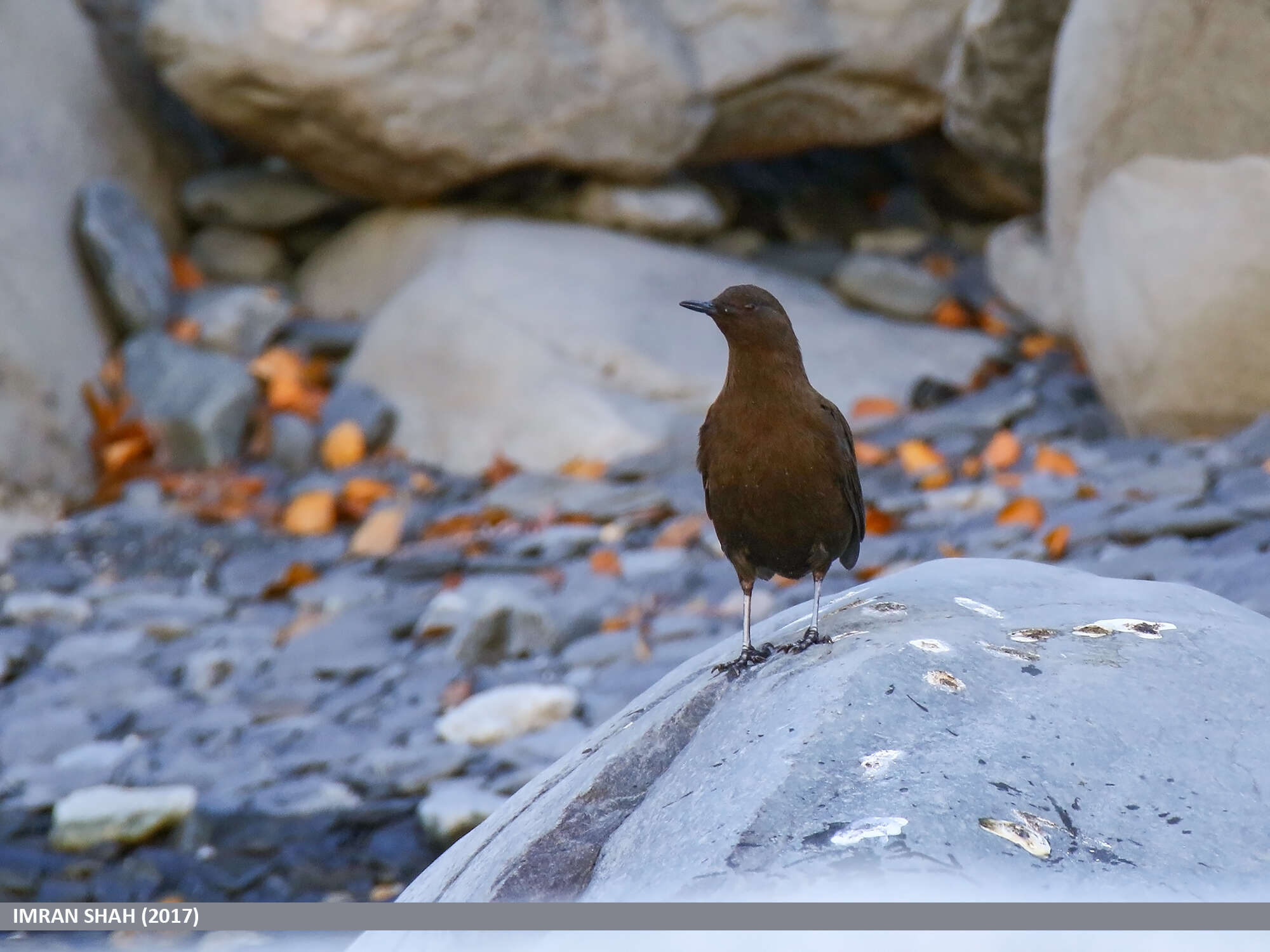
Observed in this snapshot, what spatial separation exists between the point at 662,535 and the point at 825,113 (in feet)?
10.8

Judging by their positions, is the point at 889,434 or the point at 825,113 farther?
the point at 825,113

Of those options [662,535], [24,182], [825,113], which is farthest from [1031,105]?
[24,182]

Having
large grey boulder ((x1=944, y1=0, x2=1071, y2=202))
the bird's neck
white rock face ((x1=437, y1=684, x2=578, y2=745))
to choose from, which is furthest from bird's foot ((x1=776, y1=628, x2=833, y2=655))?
large grey boulder ((x1=944, y1=0, x2=1071, y2=202))

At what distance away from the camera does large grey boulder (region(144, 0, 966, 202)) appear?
7.07 meters

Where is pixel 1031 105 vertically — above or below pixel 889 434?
above

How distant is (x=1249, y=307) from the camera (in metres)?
5.45

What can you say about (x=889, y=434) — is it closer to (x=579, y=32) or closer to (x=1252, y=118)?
(x=1252, y=118)

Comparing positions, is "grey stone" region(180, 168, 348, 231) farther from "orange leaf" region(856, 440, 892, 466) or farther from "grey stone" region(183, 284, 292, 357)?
"orange leaf" region(856, 440, 892, 466)

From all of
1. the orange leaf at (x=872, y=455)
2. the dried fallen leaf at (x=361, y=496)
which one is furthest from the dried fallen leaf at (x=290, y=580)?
the orange leaf at (x=872, y=455)

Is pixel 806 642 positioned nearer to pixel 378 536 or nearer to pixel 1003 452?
pixel 1003 452

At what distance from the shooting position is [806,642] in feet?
10.1

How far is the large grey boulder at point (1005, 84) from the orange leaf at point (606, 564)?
3154 mm

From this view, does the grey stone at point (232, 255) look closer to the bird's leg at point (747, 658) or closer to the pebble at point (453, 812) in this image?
the pebble at point (453, 812)

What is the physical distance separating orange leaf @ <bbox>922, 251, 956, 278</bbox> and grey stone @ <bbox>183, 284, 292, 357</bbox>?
3.61m
